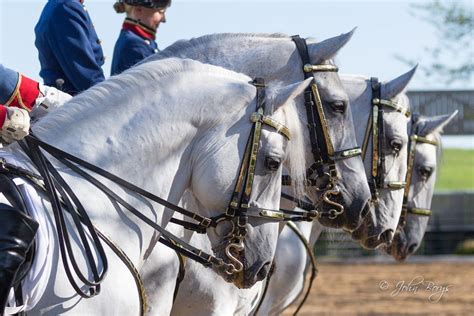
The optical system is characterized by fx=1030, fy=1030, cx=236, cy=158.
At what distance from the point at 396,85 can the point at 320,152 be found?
1926 mm

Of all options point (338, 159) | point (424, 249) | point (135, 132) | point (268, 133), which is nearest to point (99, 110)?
point (135, 132)

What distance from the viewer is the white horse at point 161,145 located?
177 inches

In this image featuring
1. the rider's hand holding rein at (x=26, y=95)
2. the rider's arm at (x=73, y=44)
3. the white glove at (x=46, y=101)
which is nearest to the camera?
the rider's hand holding rein at (x=26, y=95)

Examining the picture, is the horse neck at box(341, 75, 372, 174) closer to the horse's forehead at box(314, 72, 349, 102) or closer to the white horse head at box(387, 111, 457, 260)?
the horse's forehead at box(314, 72, 349, 102)

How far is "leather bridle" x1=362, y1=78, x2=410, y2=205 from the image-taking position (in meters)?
7.40

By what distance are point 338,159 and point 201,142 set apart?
148cm

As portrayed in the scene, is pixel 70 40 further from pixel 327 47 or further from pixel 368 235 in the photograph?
pixel 368 235

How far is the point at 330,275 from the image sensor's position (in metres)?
20.2

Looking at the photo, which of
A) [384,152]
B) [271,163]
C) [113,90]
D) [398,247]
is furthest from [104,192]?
[398,247]

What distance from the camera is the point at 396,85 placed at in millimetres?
7590

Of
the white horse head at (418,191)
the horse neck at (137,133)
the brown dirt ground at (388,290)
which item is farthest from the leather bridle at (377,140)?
the brown dirt ground at (388,290)

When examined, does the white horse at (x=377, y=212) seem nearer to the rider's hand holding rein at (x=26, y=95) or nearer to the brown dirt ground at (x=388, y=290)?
the rider's hand holding rein at (x=26, y=95)

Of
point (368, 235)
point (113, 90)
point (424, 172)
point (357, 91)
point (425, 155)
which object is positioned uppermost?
Result: point (113, 90)

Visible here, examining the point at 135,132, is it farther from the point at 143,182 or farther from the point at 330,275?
the point at 330,275
